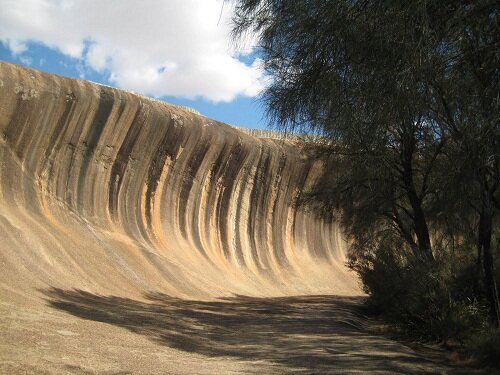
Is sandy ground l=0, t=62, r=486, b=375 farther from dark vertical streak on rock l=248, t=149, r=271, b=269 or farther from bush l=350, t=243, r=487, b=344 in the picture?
bush l=350, t=243, r=487, b=344

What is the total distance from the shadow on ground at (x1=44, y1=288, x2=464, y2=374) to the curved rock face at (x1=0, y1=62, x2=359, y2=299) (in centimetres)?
162

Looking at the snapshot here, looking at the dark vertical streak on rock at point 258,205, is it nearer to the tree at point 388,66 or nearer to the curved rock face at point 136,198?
the curved rock face at point 136,198

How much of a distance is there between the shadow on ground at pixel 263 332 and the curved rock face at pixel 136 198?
63.8 inches

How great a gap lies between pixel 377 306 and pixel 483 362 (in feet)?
23.8

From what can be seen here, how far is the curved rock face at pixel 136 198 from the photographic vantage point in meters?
15.9

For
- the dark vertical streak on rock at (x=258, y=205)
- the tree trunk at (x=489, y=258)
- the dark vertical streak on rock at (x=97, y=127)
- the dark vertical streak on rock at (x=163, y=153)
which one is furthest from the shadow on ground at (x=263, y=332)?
the dark vertical streak on rock at (x=258, y=205)

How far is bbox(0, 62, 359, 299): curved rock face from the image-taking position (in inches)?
627

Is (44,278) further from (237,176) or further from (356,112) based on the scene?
(237,176)

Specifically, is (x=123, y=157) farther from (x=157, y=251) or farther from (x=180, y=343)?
(x=180, y=343)

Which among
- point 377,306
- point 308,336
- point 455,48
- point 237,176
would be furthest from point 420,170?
point 237,176

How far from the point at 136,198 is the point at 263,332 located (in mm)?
12508

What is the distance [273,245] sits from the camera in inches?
1113

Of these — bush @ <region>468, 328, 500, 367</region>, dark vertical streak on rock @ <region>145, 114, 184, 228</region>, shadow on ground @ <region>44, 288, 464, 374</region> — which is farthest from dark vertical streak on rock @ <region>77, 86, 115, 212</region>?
bush @ <region>468, 328, 500, 367</region>

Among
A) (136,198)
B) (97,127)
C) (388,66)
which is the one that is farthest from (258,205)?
→ (388,66)
